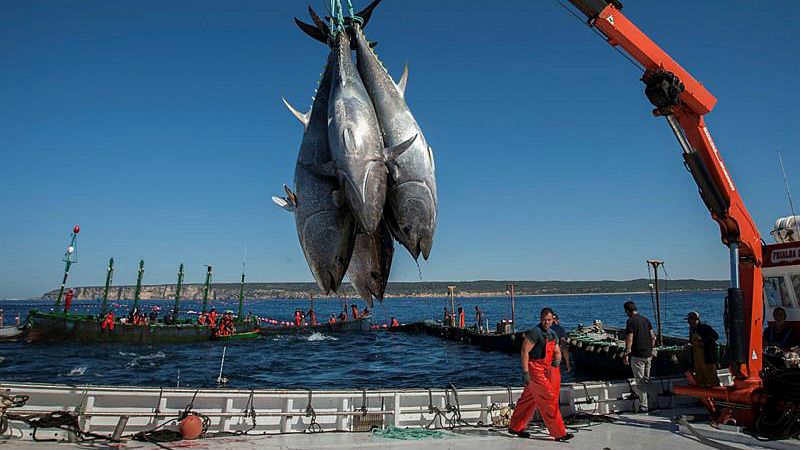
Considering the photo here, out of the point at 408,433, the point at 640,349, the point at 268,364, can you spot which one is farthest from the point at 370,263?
the point at 268,364

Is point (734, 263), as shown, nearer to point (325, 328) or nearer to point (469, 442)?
point (469, 442)

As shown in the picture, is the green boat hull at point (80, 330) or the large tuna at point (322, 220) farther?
the green boat hull at point (80, 330)

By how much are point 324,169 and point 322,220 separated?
53 cm

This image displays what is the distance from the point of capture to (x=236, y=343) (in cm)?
3612

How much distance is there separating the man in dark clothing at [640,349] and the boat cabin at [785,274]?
3497 mm

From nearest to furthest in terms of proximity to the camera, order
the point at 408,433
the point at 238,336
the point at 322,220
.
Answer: the point at 322,220
the point at 408,433
the point at 238,336

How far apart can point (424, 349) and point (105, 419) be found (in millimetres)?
28445

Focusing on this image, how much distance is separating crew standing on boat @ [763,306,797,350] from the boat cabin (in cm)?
108

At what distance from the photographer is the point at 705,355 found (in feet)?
23.2

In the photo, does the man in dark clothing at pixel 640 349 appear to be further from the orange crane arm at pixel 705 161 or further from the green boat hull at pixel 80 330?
the green boat hull at pixel 80 330

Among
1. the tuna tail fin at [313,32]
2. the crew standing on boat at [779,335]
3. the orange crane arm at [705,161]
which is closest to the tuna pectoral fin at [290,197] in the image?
the tuna tail fin at [313,32]

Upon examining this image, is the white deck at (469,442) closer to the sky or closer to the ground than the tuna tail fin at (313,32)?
closer to the ground

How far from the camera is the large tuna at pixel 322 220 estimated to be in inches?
207

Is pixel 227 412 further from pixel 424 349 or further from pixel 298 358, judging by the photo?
pixel 424 349
